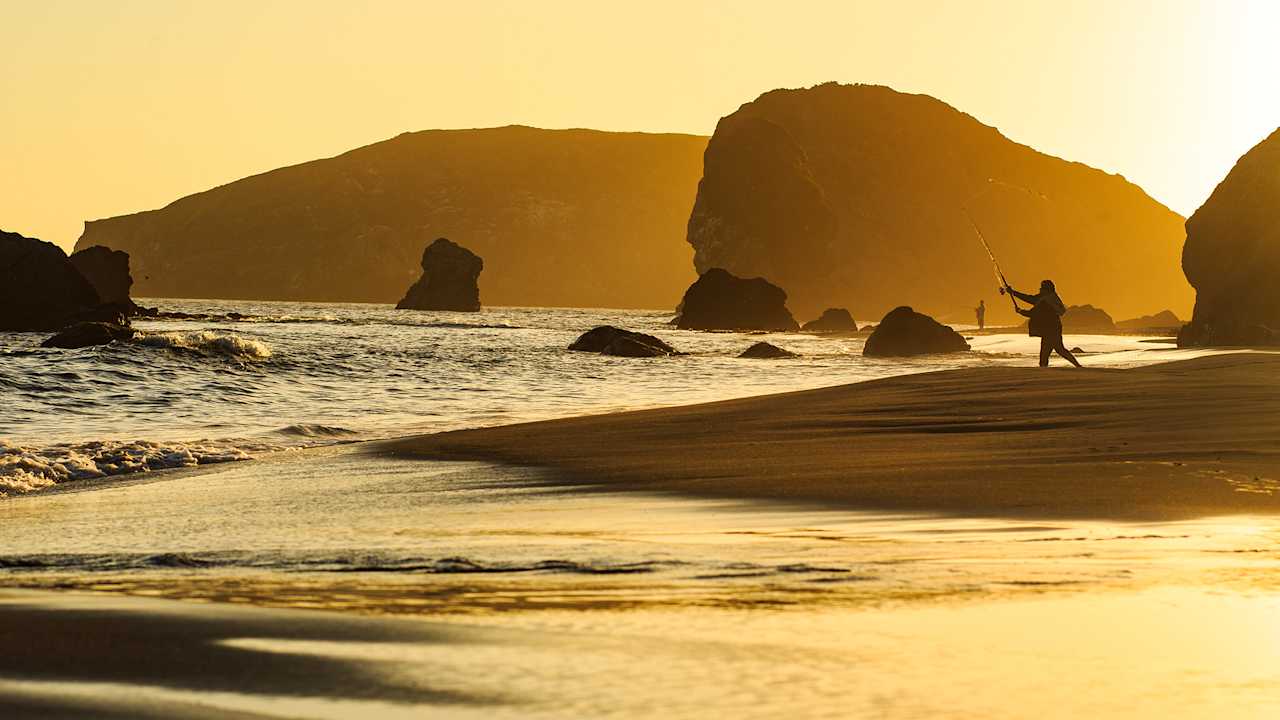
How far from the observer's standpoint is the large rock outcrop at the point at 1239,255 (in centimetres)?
4012

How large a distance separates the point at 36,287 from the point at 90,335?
82.8 ft

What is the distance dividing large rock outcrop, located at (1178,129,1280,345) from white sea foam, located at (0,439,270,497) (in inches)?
1263

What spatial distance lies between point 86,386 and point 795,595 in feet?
63.7

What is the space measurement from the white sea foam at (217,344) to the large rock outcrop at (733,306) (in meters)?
58.6

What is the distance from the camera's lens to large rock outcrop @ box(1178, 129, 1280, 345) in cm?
4012

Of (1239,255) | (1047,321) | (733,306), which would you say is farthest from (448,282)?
(1047,321)

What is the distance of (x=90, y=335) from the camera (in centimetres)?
3619

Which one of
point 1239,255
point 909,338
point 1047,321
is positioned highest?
point 1239,255

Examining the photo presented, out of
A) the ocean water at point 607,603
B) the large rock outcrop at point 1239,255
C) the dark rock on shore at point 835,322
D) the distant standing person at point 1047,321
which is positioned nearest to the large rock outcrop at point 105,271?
the dark rock on shore at point 835,322

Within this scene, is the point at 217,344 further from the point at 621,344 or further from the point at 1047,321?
the point at 1047,321

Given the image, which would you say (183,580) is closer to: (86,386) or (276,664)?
(276,664)

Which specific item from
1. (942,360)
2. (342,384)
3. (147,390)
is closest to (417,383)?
(342,384)

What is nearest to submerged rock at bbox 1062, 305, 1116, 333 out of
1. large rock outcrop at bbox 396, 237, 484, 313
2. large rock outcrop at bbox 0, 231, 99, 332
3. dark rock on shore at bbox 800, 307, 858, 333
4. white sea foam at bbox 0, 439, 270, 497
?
dark rock on shore at bbox 800, 307, 858, 333

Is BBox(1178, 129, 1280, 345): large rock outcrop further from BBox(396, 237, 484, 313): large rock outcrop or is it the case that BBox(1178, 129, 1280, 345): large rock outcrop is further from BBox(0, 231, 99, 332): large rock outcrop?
BBox(396, 237, 484, 313): large rock outcrop
